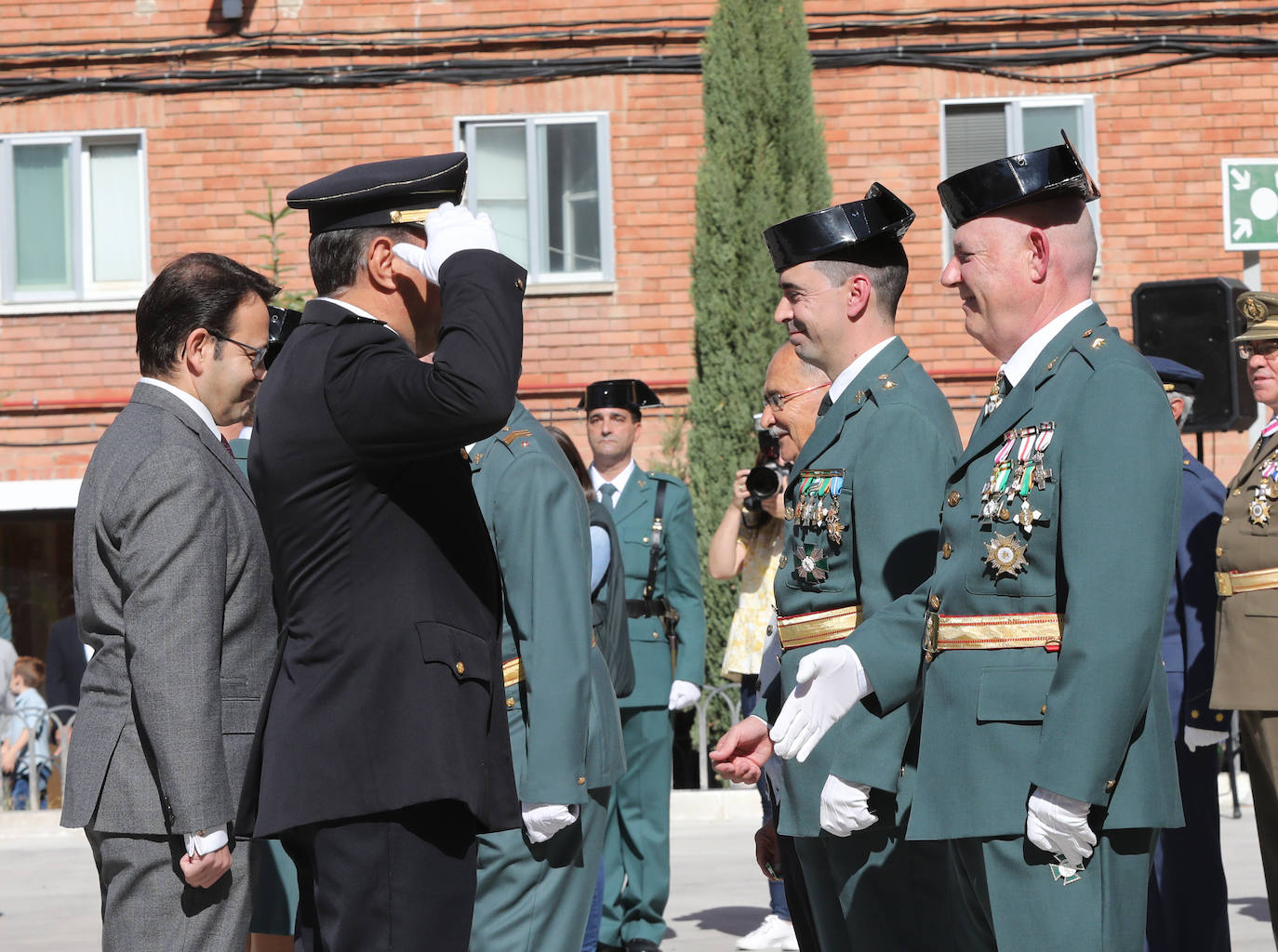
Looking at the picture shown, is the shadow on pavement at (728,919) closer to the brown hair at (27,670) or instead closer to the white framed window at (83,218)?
the brown hair at (27,670)

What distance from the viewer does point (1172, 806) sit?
302cm

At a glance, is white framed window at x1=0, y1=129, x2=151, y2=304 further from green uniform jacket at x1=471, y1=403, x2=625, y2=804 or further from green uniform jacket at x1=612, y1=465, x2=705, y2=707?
green uniform jacket at x1=471, y1=403, x2=625, y2=804

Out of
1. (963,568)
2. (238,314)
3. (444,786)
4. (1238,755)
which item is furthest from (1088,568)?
(1238,755)

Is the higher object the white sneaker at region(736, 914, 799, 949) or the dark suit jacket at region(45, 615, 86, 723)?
the dark suit jacket at region(45, 615, 86, 723)

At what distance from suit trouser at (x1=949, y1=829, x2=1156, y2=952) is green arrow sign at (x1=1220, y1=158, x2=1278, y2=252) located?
5.81 m

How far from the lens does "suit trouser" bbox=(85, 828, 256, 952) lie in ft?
11.4

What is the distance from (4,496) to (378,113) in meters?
4.60

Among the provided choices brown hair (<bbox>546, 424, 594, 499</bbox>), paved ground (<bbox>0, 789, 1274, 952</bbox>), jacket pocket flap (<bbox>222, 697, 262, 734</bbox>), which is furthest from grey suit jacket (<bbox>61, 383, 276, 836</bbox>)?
paved ground (<bbox>0, 789, 1274, 952</bbox>)

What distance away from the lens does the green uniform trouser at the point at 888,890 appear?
12.4 ft

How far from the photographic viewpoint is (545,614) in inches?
158

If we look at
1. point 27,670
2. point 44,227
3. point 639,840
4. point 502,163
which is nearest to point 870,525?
point 639,840

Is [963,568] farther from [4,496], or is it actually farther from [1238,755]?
[4,496]

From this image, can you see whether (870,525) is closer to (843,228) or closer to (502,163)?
(843,228)

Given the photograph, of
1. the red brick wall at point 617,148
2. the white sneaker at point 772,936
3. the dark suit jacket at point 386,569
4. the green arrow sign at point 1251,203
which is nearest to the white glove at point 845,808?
the dark suit jacket at point 386,569
